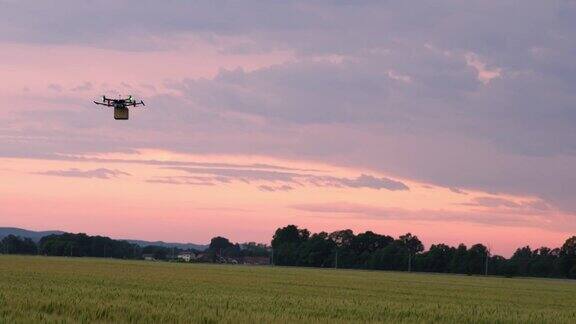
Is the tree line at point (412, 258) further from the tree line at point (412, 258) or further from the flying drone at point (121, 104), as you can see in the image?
the flying drone at point (121, 104)

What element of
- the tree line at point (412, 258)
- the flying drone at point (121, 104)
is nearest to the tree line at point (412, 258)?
the tree line at point (412, 258)

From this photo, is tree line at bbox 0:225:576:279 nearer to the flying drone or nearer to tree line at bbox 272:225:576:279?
tree line at bbox 272:225:576:279

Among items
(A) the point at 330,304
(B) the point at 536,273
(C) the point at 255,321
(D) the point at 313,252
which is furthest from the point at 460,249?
(C) the point at 255,321

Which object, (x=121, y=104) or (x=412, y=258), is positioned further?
(x=412, y=258)

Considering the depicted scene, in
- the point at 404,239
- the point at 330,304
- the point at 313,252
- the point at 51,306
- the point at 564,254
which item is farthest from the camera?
the point at 404,239

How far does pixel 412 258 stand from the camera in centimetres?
16462

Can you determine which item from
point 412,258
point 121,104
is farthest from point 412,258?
point 121,104

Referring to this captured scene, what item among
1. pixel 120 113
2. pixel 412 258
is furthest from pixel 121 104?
pixel 412 258

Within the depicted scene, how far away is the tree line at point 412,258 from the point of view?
148m

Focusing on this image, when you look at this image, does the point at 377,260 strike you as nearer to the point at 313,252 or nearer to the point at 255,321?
the point at 313,252

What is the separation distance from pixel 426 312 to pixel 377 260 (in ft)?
474

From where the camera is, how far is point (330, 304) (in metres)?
32.7

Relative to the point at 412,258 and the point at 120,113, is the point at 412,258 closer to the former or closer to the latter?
the point at 412,258

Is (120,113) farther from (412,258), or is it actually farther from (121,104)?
(412,258)
